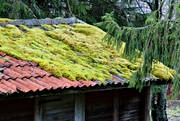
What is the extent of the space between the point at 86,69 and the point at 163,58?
59.3 inches

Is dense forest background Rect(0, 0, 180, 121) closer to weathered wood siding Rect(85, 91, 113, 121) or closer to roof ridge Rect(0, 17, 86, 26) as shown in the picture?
roof ridge Rect(0, 17, 86, 26)

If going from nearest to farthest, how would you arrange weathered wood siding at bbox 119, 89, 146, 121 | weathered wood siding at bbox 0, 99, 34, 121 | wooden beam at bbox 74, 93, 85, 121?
weathered wood siding at bbox 0, 99, 34, 121 < wooden beam at bbox 74, 93, 85, 121 < weathered wood siding at bbox 119, 89, 146, 121

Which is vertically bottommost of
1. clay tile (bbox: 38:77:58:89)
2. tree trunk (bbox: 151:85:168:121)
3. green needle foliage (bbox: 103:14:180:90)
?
tree trunk (bbox: 151:85:168:121)

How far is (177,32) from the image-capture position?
394cm

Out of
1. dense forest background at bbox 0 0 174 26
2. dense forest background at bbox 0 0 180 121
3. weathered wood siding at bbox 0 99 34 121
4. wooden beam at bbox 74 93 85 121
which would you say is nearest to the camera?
weathered wood siding at bbox 0 99 34 121

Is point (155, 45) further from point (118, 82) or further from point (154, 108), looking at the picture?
point (154, 108)

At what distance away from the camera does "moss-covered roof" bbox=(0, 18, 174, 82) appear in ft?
15.1

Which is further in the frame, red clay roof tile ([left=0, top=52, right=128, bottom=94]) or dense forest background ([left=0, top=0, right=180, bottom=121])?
dense forest background ([left=0, top=0, right=180, bottom=121])

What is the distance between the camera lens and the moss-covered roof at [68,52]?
460cm

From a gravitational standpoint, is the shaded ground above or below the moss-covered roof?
below

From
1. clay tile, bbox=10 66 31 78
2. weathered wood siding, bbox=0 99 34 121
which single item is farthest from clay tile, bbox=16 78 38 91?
weathered wood siding, bbox=0 99 34 121

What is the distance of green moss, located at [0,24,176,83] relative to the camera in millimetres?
4594

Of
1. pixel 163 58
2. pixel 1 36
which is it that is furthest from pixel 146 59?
pixel 1 36

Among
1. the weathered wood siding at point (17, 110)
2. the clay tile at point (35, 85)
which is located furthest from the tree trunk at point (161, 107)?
the clay tile at point (35, 85)
